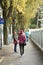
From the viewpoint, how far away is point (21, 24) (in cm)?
5353

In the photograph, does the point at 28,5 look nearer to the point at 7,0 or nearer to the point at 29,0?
the point at 29,0

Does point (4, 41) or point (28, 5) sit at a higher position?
point (28, 5)

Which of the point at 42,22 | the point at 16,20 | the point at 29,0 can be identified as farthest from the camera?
the point at 42,22

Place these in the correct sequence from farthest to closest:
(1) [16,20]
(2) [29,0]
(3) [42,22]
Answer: (3) [42,22] → (1) [16,20] → (2) [29,0]

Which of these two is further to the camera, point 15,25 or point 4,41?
point 15,25

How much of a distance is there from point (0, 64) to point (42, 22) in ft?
238

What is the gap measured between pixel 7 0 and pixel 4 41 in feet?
34.5

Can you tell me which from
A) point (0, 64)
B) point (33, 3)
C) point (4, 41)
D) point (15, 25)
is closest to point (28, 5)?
point (33, 3)

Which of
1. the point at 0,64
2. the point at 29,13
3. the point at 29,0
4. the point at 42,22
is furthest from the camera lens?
the point at 42,22

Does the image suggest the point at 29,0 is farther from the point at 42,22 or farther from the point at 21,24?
the point at 42,22

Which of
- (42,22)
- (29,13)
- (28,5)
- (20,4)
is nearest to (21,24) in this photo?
(29,13)

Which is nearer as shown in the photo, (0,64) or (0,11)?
(0,64)

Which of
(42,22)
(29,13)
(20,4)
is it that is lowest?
(42,22)

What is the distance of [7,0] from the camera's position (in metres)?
28.1
